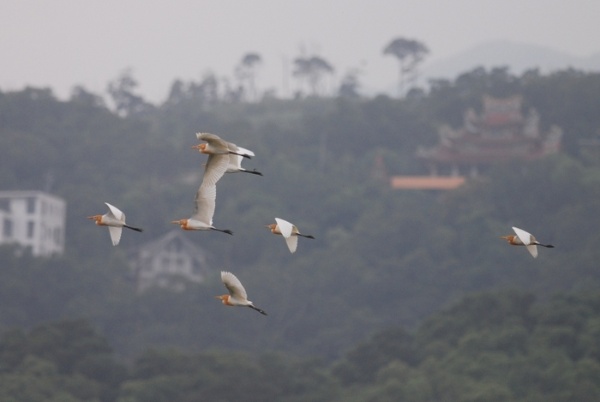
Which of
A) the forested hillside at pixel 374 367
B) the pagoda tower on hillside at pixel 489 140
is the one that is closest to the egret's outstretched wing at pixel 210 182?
the forested hillside at pixel 374 367

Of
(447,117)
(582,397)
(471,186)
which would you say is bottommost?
(582,397)

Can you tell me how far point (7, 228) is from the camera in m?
98.1

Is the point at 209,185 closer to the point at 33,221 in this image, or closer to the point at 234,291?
the point at 234,291

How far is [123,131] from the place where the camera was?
117562 mm

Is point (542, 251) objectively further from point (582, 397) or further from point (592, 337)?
point (582, 397)

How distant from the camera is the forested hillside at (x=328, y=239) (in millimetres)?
65562

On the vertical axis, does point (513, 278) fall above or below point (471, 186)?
below

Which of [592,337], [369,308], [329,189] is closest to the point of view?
[592,337]

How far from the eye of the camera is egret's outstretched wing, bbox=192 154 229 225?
22.6m

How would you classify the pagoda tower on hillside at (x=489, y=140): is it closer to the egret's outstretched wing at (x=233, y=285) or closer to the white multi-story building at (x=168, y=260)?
the white multi-story building at (x=168, y=260)

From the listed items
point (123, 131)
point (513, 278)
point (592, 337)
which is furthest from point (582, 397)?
point (123, 131)

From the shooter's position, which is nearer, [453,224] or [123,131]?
[453,224]

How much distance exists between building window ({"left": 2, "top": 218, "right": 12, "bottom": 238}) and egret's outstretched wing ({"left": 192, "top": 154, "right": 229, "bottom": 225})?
7618cm

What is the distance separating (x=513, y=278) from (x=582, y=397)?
117 feet
